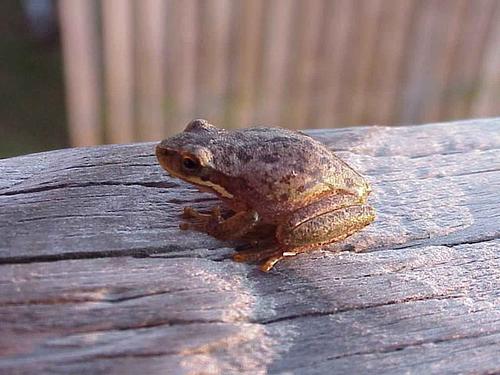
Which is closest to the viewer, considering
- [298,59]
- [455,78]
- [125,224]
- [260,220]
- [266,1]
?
[125,224]

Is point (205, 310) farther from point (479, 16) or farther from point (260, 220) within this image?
point (479, 16)

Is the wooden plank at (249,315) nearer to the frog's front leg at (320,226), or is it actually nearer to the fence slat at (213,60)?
the frog's front leg at (320,226)

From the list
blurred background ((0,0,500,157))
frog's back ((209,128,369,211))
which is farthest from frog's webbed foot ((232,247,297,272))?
blurred background ((0,0,500,157))

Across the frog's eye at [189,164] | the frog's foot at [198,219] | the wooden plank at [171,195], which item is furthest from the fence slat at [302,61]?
the frog's foot at [198,219]

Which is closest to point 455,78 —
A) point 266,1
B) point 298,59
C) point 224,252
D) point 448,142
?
point 298,59

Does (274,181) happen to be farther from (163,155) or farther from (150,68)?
(150,68)

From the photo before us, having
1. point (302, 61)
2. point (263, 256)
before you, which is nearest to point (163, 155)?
point (263, 256)
